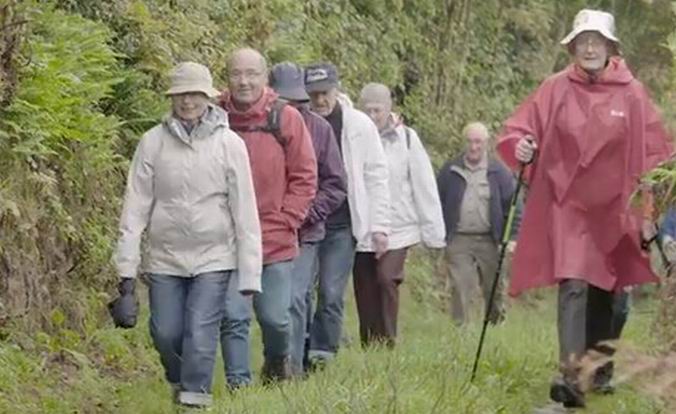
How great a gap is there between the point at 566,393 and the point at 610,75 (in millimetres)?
1850

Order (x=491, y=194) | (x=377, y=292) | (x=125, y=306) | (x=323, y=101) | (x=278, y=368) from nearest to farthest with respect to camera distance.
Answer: (x=125, y=306)
(x=278, y=368)
(x=323, y=101)
(x=377, y=292)
(x=491, y=194)

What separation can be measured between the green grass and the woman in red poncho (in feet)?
1.34

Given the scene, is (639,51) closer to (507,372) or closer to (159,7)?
(159,7)

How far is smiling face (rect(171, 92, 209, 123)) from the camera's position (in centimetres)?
884

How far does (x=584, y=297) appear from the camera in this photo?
9.60 meters

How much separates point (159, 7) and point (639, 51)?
47.7 feet

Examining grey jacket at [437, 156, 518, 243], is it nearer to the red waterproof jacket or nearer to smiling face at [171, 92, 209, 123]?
the red waterproof jacket

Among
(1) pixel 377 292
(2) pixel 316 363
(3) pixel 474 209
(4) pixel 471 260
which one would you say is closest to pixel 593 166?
(2) pixel 316 363

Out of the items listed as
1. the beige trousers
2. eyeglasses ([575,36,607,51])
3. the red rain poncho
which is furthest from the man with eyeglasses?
the beige trousers

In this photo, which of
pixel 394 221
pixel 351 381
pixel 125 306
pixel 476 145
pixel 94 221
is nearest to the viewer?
pixel 351 381

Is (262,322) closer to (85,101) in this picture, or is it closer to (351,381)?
(351,381)

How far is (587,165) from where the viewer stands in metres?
9.47

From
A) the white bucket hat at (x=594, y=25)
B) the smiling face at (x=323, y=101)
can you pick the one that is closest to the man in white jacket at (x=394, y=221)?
the smiling face at (x=323, y=101)

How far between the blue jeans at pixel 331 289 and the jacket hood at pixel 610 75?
2.11 metres
